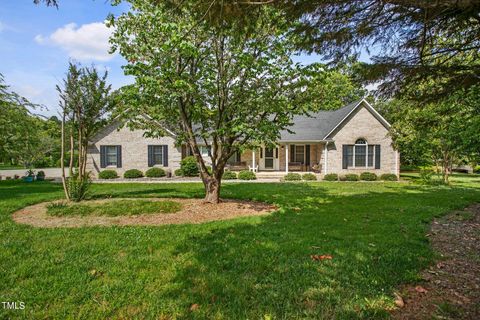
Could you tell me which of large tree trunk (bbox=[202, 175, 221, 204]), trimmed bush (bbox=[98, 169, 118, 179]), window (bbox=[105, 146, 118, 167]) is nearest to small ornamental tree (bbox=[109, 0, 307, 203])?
large tree trunk (bbox=[202, 175, 221, 204])

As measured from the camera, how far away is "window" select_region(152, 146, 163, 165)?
1970cm

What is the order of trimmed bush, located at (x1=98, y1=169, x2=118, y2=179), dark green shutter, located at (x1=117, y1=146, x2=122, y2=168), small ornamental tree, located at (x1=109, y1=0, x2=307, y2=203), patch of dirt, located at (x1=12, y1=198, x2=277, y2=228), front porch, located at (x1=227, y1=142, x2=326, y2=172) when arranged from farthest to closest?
front porch, located at (x1=227, y1=142, x2=326, y2=172)
dark green shutter, located at (x1=117, y1=146, x2=122, y2=168)
trimmed bush, located at (x1=98, y1=169, x2=118, y2=179)
small ornamental tree, located at (x1=109, y1=0, x2=307, y2=203)
patch of dirt, located at (x1=12, y1=198, x2=277, y2=228)

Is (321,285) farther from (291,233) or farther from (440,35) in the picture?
(440,35)

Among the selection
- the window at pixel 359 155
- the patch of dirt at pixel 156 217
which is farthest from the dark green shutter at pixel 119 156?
the window at pixel 359 155

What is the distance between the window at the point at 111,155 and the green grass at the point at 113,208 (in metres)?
12.3

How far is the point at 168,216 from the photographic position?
695 centimetres

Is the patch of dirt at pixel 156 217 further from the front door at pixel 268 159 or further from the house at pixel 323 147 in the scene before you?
the front door at pixel 268 159

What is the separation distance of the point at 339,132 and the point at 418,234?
14206mm

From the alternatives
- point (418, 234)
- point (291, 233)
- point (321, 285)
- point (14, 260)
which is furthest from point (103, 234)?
point (418, 234)

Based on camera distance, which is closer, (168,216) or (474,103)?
(168,216)

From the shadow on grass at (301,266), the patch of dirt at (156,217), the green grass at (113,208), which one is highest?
the green grass at (113,208)

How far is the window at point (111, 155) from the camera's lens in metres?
19.4

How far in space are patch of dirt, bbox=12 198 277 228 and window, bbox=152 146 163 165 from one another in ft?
37.9

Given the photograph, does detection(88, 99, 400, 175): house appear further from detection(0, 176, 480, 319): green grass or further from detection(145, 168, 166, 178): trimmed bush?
detection(0, 176, 480, 319): green grass
